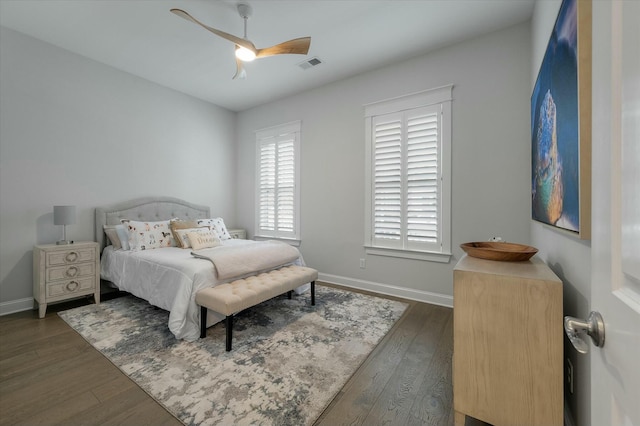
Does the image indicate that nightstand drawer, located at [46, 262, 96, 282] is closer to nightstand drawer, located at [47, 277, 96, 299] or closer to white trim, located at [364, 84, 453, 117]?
nightstand drawer, located at [47, 277, 96, 299]

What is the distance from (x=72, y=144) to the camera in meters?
3.29

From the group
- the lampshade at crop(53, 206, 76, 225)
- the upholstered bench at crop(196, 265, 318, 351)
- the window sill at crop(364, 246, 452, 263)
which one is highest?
the lampshade at crop(53, 206, 76, 225)

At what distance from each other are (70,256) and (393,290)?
148 inches

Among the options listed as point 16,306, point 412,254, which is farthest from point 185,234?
point 412,254

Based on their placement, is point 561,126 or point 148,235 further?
point 148,235

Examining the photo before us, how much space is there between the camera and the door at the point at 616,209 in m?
0.43

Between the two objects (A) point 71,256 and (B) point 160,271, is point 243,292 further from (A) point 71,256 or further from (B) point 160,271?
(A) point 71,256

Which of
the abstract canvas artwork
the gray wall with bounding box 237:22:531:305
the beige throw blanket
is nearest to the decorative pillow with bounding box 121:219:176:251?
the beige throw blanket

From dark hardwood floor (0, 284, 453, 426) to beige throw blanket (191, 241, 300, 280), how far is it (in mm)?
1039

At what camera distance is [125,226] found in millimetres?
3467

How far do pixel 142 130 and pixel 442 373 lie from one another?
4643 millimetres

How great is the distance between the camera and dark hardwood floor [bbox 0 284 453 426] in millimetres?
1507

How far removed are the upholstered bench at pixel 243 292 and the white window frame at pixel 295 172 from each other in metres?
1.47

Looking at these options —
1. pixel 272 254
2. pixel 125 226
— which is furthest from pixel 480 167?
pixel 125 226
